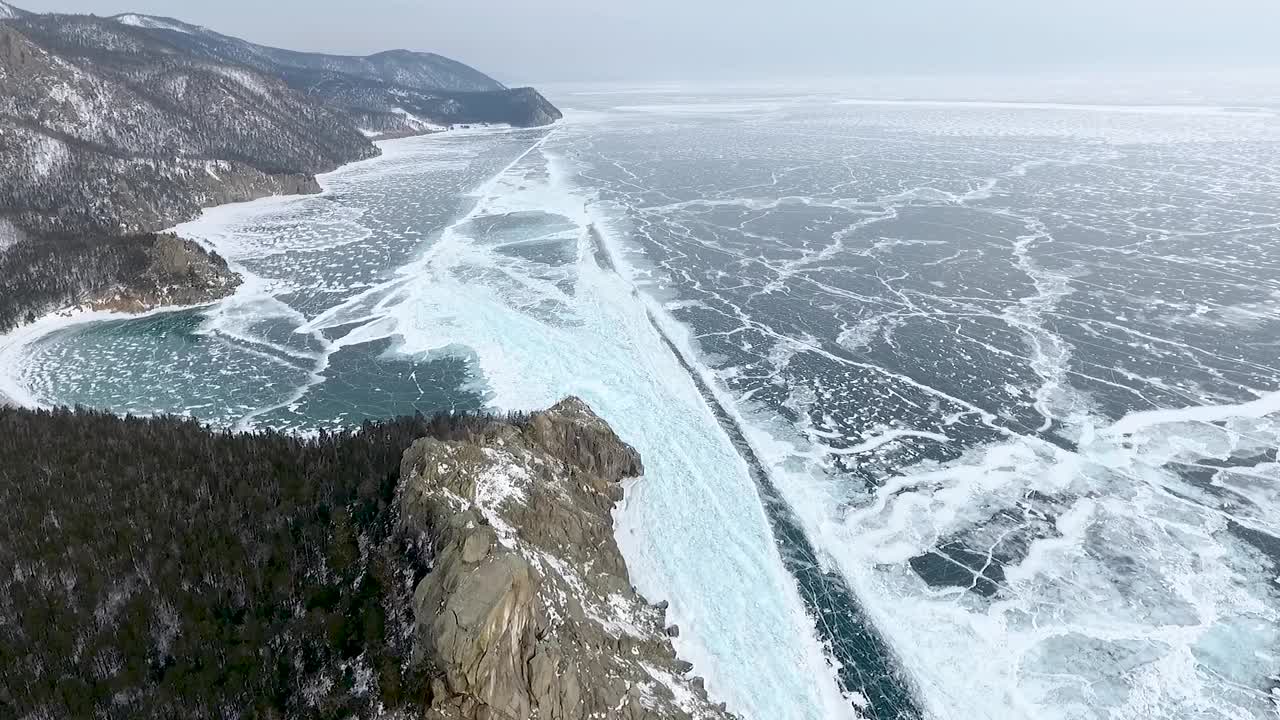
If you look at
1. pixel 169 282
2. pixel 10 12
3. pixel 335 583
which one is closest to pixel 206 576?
pixel 335 583

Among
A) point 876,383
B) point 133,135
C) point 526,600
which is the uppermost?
point 133,135

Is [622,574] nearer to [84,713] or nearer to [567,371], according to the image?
[84,713]

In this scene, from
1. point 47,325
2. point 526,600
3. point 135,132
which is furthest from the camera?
point 135,132

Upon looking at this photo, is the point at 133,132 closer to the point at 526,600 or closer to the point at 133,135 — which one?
the point at 133,135

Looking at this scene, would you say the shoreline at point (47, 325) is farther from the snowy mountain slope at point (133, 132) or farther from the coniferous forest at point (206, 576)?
the coniferous forest at point (206, 576)

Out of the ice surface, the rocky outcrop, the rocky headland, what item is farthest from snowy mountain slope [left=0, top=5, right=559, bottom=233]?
the rocky headland

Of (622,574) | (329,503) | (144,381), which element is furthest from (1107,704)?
(144,381)
